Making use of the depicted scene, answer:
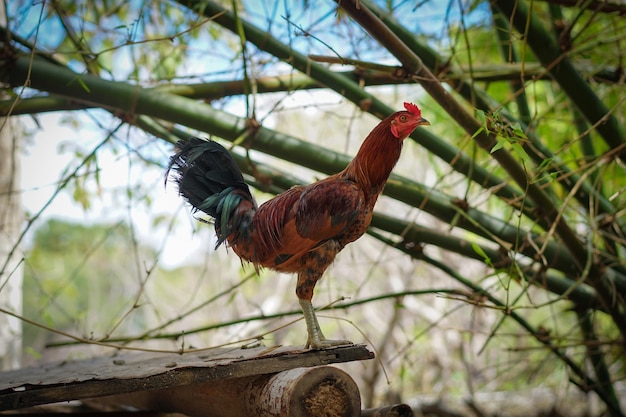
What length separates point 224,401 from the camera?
125 centimetres

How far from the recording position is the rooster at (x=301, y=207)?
1183mm

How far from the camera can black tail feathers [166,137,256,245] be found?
1.24 m

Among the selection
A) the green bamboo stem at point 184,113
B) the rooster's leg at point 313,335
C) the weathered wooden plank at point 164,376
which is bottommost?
the weathered wooden plank at point 164,376

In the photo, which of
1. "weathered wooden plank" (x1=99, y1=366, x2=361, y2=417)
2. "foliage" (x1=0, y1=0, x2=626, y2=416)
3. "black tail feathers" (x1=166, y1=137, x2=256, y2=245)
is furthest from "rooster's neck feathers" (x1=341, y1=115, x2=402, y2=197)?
"weathered wooden plank" (x1=99, y1=366, x2=361, y2=417)

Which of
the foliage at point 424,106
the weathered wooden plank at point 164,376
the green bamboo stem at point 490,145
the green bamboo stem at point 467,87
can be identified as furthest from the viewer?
the green bamboo stem at point 467,87

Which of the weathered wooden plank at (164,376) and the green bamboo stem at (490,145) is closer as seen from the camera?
the weathered wooden plank at (164,376)

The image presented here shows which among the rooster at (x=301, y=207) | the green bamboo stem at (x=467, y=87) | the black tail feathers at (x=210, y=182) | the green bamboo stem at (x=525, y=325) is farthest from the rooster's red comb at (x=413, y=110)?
the green bamboo stem at (x=525, y=325)

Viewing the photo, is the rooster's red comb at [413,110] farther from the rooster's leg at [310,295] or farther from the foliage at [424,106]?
the rooster's leg at [310,295]

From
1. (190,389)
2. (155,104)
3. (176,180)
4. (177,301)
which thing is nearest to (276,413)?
(190,389)

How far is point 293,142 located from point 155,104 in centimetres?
35

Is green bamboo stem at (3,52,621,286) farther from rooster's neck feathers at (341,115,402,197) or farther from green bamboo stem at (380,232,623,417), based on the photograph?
rooster's neck feathers at (341,115,402,197)

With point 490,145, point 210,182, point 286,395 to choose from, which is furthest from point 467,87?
point 286,395

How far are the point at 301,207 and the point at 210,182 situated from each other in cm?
22

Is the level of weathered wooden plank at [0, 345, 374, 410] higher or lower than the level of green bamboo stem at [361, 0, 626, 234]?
lower
